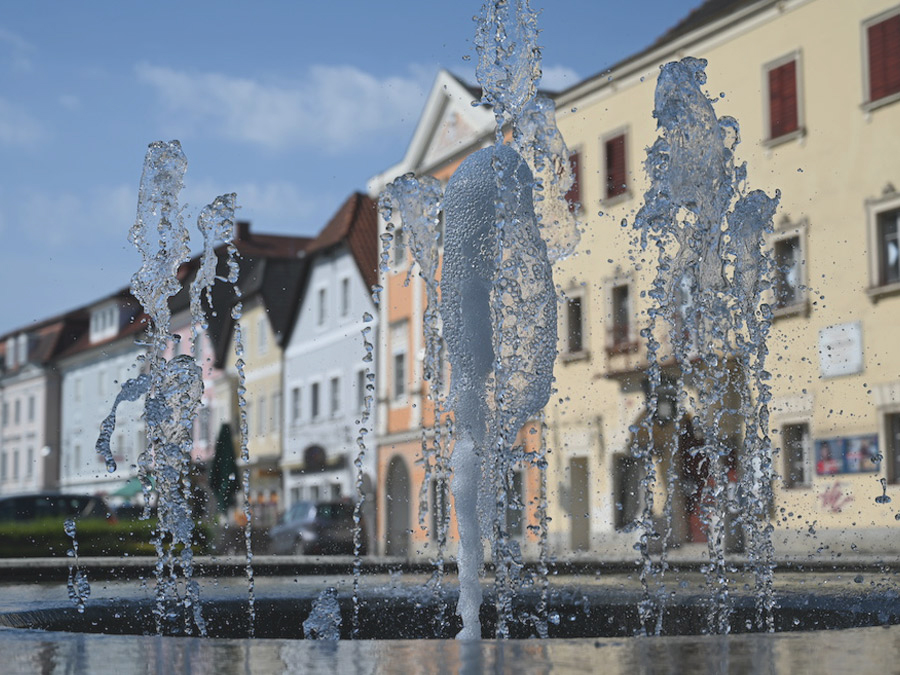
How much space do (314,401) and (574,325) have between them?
16.5 meters

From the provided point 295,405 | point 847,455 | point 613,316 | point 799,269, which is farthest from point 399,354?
point 847,455

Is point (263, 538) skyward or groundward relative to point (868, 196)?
groundward

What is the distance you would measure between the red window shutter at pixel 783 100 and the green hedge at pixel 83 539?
11754 mm

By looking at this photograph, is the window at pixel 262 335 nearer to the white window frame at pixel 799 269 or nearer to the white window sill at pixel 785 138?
the white window sill at pixel 785 138

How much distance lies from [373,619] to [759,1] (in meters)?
19.0

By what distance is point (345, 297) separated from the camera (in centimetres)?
4141

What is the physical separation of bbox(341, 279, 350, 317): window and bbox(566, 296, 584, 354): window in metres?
13.0

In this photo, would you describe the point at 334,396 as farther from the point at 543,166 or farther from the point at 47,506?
the point at 543,166

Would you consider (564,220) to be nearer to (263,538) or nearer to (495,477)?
(495,477)

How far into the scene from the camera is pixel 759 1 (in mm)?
23422

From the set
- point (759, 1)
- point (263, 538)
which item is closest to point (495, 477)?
point (759, 1)

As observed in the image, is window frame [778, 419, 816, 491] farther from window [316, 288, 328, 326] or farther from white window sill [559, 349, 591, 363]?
window [316, 288, 328, 326]

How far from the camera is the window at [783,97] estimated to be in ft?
75.3

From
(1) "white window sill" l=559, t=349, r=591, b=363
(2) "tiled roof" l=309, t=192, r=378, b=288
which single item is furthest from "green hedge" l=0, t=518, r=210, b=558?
(2) "tiled roof" l=309, t=192, r=378, b=288
